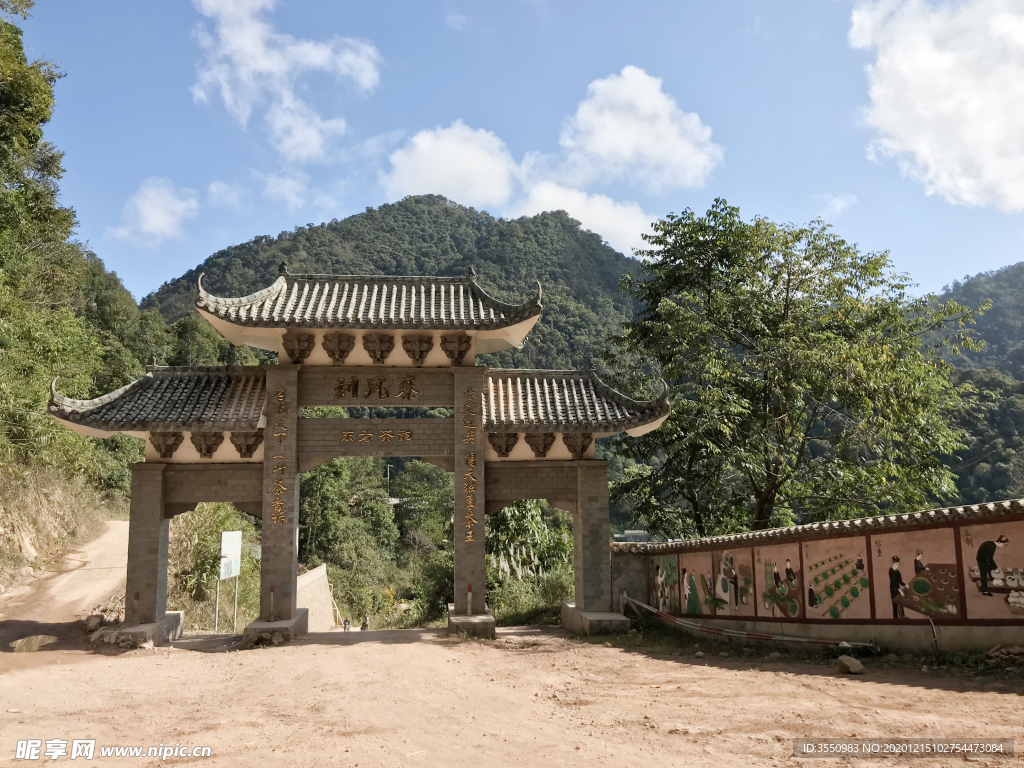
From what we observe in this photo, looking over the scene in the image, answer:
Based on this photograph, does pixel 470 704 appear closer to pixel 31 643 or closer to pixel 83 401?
pixel 31 643

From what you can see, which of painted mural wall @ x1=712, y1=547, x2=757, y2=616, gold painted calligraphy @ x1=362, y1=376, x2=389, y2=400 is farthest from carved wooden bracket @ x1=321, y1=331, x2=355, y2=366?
painted mural wall @ x1=712, y1=547, x2=757, y2=616

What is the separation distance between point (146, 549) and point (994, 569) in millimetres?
10893

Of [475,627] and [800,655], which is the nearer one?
[800,655]

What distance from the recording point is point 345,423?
35.7ft

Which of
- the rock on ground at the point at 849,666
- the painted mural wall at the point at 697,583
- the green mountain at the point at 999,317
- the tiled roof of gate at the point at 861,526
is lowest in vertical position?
the rock on ground at the point at 849,666

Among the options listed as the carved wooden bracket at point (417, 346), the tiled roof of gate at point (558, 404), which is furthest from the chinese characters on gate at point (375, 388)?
the tiled roof of gate at point (558, 404)

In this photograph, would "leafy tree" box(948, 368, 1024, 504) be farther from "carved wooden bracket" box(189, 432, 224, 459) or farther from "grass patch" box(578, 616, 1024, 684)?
"carved wooden bracket" box(189, 432, 224, 459)

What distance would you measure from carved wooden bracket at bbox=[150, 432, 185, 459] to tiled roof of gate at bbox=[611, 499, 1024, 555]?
7927 mm

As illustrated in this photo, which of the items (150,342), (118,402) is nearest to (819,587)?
(118,402)

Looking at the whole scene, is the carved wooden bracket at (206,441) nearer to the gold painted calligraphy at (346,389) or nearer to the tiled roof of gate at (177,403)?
the tiled roof of gate at (177,403)

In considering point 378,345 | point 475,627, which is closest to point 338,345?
point 378,345

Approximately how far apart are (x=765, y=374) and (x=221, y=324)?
10.6m

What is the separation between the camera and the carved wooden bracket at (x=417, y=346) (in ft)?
36.0

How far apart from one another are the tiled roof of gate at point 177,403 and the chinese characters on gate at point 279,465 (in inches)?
11.1
